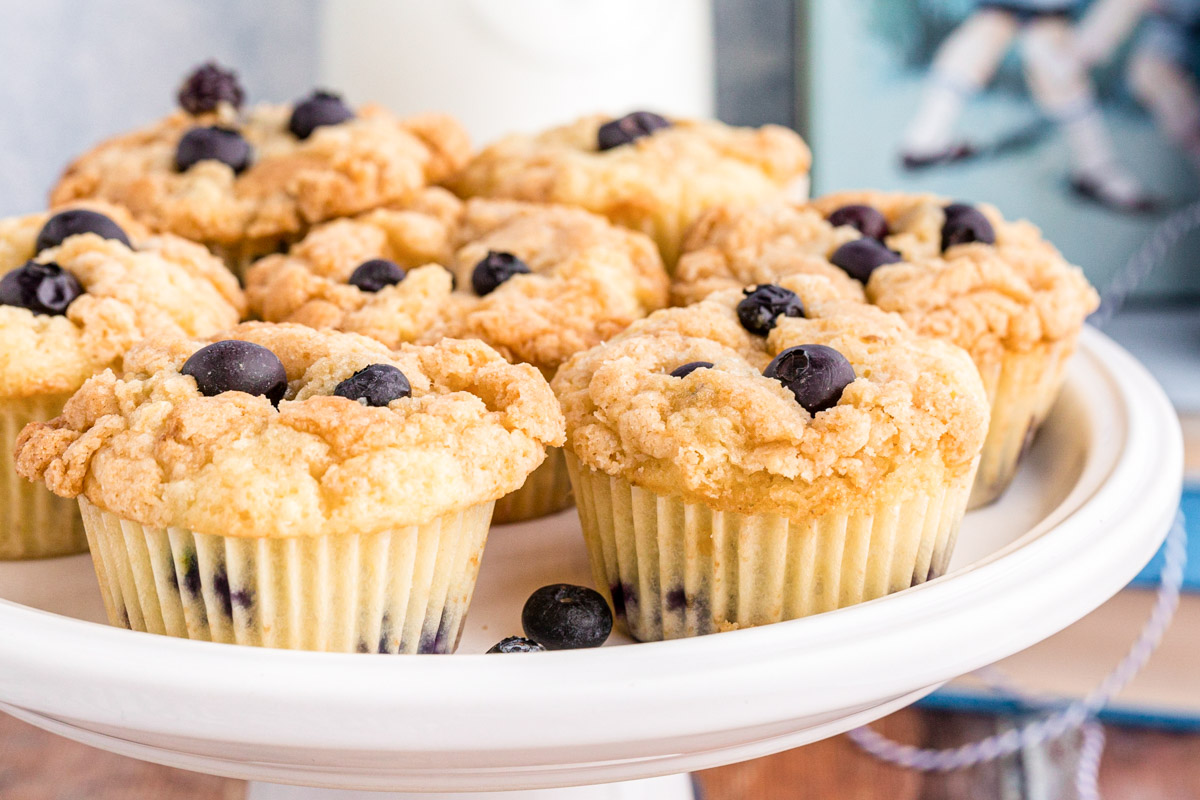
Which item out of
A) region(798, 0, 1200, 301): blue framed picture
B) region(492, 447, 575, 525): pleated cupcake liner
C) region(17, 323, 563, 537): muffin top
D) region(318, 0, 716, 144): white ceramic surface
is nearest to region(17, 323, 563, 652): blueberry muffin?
region(17, 323, 563, 537): muffin top

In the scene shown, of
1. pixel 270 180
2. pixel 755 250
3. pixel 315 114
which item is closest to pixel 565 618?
pixel 755 250

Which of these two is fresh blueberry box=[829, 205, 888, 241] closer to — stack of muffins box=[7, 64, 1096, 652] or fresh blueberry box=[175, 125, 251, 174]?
Result: stack of muffins box=[7, 64, 1096, 652]

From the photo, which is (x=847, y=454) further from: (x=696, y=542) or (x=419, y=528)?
(x=419, y=528)

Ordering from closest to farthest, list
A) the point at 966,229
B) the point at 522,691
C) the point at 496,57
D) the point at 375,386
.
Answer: the point at 522,691 → the point at 375,386 → the point at 966,229 → the point at 496,57

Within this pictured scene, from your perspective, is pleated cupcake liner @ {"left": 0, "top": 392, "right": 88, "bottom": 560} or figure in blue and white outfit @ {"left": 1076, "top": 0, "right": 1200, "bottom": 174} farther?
figure in blue and white outfit @ {"left": 1076, "top": 0, "right": 1200, "bottom": 174}

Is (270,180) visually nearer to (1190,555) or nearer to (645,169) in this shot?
(645,169)

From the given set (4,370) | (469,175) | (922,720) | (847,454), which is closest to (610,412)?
(847,454)
